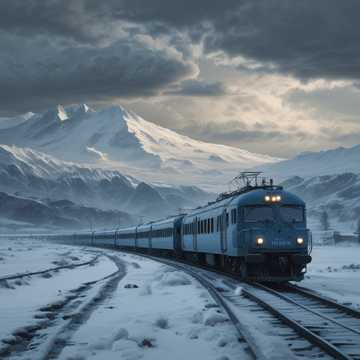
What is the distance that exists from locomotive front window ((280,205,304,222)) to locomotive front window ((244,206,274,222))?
457 millimetres

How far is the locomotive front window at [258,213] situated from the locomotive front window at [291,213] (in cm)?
46

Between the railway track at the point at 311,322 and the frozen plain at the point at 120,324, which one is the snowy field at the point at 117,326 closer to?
the frozen plain at the point at 120,324

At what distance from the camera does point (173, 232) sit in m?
50.9

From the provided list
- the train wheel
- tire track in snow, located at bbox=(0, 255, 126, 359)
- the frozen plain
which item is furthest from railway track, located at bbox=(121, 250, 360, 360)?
tire track in snow, located at bbox=(0, 255, 126, 359)

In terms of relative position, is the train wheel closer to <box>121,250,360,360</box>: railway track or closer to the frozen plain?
the frozen plain

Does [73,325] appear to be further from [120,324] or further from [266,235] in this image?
[266,235]

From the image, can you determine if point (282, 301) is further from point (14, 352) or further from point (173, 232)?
point (173, 232)

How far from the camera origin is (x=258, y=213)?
24.7m

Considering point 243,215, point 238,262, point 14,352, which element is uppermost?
point 243,215

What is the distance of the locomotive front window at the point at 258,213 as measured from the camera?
80.8ft

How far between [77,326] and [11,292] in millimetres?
A: 10755

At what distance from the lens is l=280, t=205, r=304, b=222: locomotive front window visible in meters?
24.7

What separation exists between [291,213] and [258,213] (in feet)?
4.29

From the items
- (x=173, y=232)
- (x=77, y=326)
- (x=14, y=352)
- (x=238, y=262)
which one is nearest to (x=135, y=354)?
(x=14, y=352)
